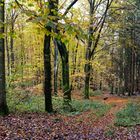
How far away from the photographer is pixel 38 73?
155ft

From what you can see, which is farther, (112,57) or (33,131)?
(112,57)

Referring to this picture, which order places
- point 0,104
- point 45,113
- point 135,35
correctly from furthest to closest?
1. point 135,35
2. point 45,113
3. point 0,104

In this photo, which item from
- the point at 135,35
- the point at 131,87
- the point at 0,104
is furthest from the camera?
the point at 131,87

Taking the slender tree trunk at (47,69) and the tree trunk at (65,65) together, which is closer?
the slender tree trunk at (47,69)

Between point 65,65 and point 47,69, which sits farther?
point 65,65

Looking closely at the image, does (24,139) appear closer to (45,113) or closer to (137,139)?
(137,139)

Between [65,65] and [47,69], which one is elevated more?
[65,65]

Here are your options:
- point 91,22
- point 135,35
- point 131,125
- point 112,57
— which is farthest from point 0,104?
point 112,57

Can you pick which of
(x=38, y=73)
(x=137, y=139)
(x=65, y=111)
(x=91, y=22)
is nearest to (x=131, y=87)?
(x=38, y=73)

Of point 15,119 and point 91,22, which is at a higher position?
point 91,22

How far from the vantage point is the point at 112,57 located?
5203cm

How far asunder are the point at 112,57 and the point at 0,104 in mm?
39836

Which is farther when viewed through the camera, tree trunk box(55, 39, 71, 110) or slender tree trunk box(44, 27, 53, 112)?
tree trunk box(55, 39, 71, 110)

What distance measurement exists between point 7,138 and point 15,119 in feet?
11.7
